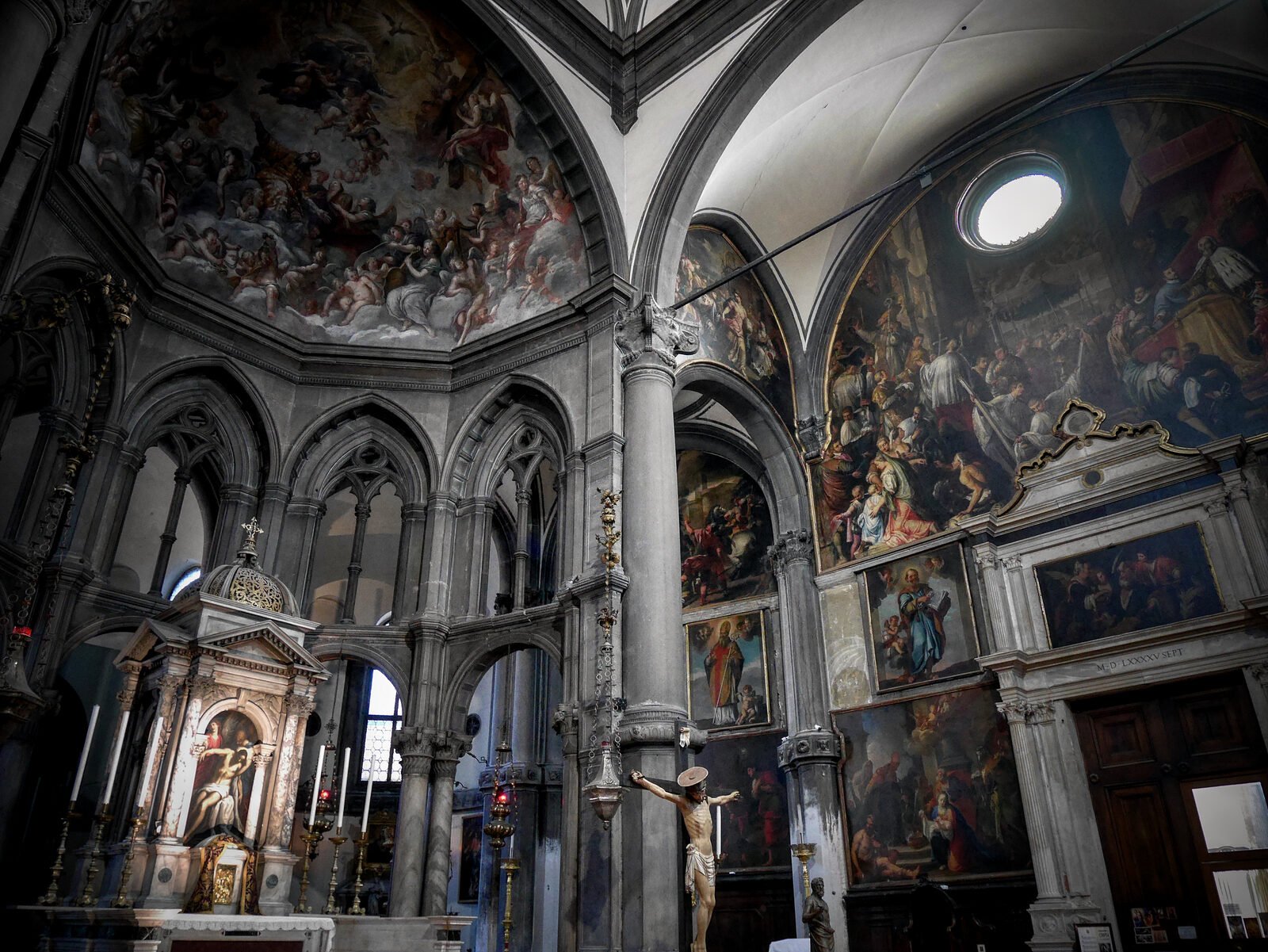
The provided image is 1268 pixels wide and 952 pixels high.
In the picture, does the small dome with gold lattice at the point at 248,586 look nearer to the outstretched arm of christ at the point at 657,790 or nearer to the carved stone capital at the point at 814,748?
the outstretched arm of christ at the point at 657,790

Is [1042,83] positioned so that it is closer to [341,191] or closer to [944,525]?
[944,525]

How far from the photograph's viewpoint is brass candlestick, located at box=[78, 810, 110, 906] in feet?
30.0

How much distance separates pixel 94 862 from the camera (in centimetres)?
948

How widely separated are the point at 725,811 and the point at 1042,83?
13.3m

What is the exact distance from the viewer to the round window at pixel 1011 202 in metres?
14.9

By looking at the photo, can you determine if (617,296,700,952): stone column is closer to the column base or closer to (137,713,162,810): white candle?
the column base

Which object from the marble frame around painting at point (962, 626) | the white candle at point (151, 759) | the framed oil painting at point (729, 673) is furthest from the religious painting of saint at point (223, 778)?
the marble frame around painting at point (962, 626)

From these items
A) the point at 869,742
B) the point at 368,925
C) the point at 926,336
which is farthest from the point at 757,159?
the point at 368,925

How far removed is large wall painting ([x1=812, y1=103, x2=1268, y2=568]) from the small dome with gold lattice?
8879 mm

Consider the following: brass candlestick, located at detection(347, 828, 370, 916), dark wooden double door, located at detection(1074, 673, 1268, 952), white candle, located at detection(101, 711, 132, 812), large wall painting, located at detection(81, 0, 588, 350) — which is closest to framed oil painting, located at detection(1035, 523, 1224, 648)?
dark wooden double door, located at detection(1074, 673, 1268, 952)

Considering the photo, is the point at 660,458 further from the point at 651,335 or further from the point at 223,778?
the point at 223,778

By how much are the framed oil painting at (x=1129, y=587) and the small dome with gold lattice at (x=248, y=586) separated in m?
10.1

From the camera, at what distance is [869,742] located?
14281 mm

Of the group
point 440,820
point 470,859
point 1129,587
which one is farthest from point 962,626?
point 470,859
